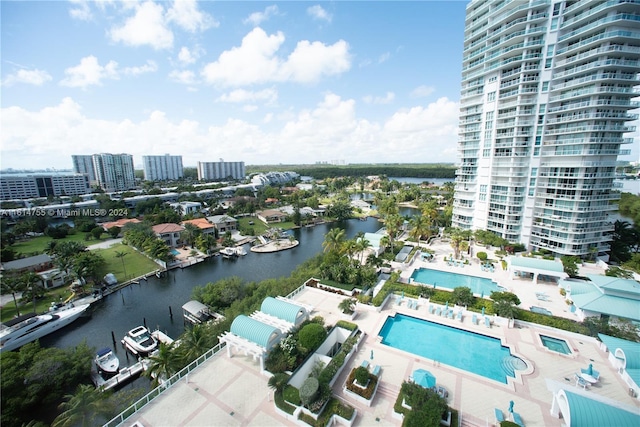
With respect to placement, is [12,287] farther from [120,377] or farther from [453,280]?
[453,280]

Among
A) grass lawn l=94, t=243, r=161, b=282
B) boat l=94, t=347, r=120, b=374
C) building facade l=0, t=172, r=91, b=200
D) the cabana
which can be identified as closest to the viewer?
the cabana

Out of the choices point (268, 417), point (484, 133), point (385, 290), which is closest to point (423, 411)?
point (268, 417)

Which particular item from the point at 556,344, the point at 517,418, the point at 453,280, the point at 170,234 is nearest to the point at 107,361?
the point at 517,418

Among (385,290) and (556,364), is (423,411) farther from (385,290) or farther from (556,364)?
(385,290)

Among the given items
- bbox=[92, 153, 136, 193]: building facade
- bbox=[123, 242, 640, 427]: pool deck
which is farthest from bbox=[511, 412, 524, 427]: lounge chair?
bbox=[92, 153, 136, 193]: building facade

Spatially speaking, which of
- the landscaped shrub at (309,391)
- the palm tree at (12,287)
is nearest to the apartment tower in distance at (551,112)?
the landscaped shrub at (309,391)

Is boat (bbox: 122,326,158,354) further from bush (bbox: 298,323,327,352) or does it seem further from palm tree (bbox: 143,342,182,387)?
bush (bbox: 298,323,327,352)

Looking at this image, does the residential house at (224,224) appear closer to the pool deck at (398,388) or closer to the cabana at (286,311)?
the cabana at (286,311)
